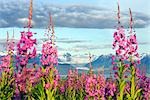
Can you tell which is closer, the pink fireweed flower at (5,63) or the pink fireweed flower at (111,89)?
the pink fireweed flower at (111,89)

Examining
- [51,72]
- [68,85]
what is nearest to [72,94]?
[68,85]

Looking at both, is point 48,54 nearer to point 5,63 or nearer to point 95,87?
point 95,87

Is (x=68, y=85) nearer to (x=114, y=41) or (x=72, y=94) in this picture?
(x=72, y=94)

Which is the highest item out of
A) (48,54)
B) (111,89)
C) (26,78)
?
(48,54)

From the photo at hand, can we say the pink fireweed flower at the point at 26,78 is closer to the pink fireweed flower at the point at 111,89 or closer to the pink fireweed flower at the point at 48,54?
the pink fireweed flower at the point at 48,54

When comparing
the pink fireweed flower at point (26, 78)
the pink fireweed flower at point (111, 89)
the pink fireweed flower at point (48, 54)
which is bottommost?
the pink fireweed flower at point (111, 89)

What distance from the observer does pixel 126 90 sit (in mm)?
16844

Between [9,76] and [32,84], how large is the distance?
7.96 feet

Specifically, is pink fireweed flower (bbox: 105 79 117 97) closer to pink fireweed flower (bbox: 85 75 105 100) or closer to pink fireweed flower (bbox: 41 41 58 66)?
pink fireweed flower (bbox: 85 75 105 100)

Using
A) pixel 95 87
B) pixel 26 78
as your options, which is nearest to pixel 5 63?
pixel 26 78

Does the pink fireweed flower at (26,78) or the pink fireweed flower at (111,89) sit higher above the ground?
the pink fireweed flower at (26,78)

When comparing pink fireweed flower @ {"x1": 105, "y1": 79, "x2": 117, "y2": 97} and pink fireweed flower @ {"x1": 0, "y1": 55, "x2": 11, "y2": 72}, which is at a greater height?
pink fireweed flower @ {"x1": 0, "y1": 55, "x2": 11, "y2": 72}

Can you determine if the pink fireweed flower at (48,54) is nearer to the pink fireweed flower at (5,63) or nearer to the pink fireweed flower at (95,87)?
the pink fireweed flower at (95,87)

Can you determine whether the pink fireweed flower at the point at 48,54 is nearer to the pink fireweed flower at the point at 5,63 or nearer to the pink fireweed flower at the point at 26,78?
the pink fireweed flower at the point at 26,78
